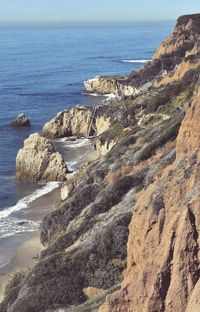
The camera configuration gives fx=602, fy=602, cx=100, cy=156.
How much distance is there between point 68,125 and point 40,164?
18.7m

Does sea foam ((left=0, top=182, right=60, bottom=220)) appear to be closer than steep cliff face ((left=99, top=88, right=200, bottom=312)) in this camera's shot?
No

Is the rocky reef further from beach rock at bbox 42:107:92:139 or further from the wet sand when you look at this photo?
beach rock at bbox 42:107:92:139

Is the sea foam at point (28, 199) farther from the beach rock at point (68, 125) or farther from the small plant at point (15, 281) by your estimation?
the beach rock at point (68, 125)

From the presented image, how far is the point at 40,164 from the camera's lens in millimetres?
49906

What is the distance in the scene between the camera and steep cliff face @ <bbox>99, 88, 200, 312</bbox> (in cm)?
1290

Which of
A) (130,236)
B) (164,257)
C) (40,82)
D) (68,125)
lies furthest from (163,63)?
(164,257)

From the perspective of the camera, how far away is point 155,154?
31.7 meters

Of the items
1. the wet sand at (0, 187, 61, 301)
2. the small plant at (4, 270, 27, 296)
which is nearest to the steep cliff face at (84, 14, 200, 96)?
the wet sand at (0, 187, 61, 301)

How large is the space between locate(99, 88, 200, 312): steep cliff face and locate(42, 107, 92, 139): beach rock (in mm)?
50731

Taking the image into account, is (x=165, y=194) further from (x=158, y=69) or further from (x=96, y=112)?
(x=158, y=69)

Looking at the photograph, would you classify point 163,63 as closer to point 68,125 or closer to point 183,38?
point 183,38

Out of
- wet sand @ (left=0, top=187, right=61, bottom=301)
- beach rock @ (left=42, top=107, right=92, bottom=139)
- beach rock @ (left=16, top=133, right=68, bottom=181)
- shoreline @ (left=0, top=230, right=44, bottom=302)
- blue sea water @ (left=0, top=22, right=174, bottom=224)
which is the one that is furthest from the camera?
beach rock @ (left=42, top=107, right=92, bottom=139)
